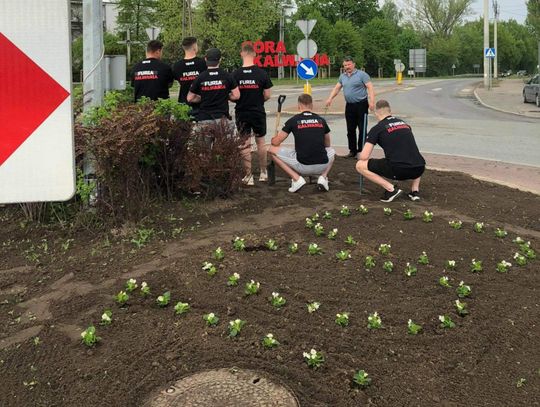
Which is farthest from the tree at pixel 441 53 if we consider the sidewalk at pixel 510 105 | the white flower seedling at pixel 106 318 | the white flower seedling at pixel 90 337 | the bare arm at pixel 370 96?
the white flower seedling at pixel 90 337

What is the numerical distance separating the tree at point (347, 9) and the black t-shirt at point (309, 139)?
8903 centimetres

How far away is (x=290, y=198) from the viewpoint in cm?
643

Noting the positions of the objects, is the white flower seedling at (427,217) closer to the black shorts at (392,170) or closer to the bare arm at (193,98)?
the black shorts at (392,170)

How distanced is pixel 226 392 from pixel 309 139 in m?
4.49

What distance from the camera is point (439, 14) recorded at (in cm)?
10750

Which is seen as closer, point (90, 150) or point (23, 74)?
point (23, 74)

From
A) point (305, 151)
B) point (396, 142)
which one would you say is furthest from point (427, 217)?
point (305, 151)

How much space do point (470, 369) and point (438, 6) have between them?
113 meters

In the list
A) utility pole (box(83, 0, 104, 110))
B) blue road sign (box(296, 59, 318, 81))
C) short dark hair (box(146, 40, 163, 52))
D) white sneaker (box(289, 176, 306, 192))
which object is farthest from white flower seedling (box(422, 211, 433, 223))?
blue road sign (box(296, 59, 318, 81))

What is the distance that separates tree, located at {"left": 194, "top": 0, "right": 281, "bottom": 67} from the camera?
1706 inches

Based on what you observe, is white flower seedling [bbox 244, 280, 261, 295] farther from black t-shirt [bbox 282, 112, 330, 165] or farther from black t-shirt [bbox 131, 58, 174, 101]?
black t-shirt [bbox 131, 58, 174, 101]

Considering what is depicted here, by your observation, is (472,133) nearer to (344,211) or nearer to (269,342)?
(344,211)

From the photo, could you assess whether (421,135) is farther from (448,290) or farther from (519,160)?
(448,290)

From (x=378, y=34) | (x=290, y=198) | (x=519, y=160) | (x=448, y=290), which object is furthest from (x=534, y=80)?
(x=378, y=34)
